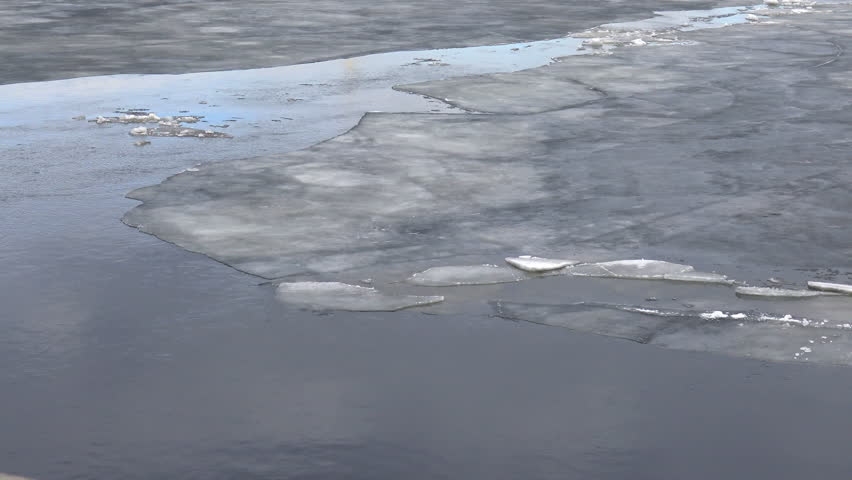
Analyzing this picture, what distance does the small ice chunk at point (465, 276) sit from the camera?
6.33 metres

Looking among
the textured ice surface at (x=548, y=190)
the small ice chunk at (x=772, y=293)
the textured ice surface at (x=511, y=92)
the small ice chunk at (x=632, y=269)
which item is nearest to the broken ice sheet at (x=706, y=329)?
the small ice chunk at (x=772, y=293)

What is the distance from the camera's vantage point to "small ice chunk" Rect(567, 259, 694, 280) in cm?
641

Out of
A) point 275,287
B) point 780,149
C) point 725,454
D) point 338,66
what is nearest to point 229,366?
point 275,287

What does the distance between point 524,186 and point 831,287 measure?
8.95 feet

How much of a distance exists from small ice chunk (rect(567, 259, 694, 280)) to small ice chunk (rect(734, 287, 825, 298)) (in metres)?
0.40

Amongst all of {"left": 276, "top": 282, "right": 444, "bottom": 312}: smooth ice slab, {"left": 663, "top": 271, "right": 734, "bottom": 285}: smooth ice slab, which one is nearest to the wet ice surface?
{"left": 663, "top": 271, "right": 734, "bottom": 285}: smooth ice slab

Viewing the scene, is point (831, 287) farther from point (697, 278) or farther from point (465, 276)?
point (465, 276)

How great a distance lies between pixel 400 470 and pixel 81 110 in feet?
26.7

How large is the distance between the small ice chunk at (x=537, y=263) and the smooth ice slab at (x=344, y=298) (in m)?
0.65

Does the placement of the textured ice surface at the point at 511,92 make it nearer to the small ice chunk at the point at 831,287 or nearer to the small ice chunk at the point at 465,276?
the small ice chunk at the point at 465,276

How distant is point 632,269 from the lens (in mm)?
6484

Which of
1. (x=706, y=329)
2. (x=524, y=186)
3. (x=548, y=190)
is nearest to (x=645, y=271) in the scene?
(x=706, y=329)

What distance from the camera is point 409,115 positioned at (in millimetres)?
11039

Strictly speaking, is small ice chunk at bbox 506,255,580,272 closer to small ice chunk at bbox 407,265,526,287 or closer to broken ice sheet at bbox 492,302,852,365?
small ice chunk at bbox 407,265,526,287
